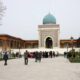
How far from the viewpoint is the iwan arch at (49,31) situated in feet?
224

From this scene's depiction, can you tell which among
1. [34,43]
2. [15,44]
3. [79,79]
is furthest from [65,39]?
[79,79]

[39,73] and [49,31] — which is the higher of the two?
[49,31]

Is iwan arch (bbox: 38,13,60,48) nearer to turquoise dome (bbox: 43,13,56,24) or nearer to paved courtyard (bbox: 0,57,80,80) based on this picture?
turquoise dome (bbox: 43,13,56,24)

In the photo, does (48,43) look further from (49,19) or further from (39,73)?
(39,73)

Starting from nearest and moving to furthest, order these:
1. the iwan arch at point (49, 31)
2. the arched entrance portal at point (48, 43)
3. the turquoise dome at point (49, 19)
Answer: the iwan arch at point (49, 31) < the turquoise dome at point (49, 19) < the arched entrance portal at point (48, 43)

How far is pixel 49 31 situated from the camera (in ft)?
227

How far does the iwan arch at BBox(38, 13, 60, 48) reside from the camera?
224 feet

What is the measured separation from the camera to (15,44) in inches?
3095

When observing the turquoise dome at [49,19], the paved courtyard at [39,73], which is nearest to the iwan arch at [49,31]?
the turquoise dome at [49,19]

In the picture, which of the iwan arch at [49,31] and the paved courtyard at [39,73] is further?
the iwan arch at [49,31]

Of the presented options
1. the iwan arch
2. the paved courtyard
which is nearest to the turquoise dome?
the iwan arch


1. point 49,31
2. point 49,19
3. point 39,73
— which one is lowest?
point 39,73

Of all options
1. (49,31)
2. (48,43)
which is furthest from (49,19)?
(48,43)

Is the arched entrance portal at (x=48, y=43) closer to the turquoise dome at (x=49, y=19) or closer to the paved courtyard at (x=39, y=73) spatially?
the turquoise dome at (x=49, y=19)
